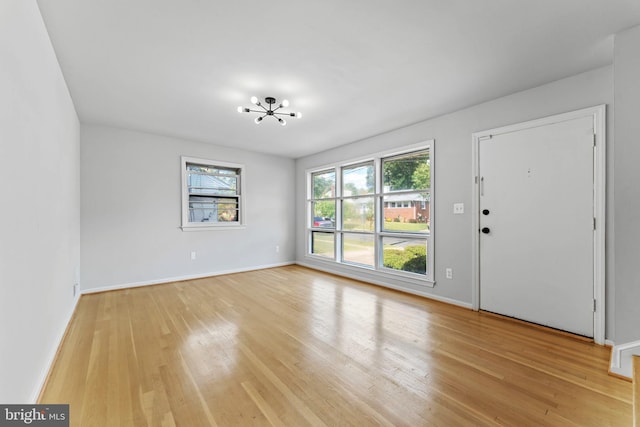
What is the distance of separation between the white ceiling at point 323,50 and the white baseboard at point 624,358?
2287 millimetres

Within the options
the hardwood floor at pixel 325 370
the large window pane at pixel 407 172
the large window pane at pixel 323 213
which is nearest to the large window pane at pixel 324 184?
the large window pane at pixel 323 213

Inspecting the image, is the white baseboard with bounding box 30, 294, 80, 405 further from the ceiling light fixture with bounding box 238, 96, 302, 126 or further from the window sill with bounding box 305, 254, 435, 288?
the window sill with bounding box 305, 254, 435, 288

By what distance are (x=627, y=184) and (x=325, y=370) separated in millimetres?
2590

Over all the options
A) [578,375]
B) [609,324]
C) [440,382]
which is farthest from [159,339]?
[609,324]

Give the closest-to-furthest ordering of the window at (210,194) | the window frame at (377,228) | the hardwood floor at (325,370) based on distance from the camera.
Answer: the hardwood floor at (325,370) < the window frame at (377,228) < the window at (210,194)

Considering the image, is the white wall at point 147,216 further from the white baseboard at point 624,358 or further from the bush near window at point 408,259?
the white baseboard at point 624,358

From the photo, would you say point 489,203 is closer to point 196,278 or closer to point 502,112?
point 502,112

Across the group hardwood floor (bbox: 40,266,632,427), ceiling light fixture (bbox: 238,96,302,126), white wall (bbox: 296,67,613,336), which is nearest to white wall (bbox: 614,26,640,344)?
hardwood floor (bbox: 40,266,632,427)

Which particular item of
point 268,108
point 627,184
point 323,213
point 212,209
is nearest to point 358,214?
point 323,213

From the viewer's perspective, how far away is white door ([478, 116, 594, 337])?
246 centimetres

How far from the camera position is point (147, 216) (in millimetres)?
4355

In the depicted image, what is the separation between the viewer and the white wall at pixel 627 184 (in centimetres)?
185

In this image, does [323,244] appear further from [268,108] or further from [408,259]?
[268,108]

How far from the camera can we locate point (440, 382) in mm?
1800
